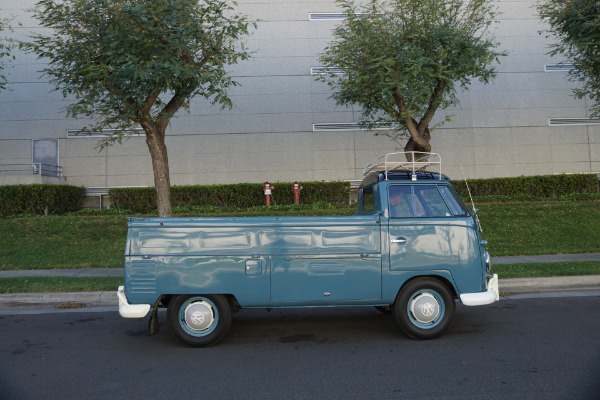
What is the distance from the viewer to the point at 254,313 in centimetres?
765

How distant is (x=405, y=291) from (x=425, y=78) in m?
9.79

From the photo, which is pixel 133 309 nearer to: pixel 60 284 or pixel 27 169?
pixel 60 284

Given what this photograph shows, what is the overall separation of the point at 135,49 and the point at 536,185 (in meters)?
17.3

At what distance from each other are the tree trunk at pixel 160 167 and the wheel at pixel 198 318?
7539mm

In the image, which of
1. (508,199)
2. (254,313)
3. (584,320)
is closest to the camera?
(584,320)

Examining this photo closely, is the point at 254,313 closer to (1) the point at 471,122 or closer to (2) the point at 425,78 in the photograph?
(2) the point at 425,78

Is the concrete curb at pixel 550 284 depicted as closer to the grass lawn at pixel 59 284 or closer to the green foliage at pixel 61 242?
the grass lawn at pixel 59 284

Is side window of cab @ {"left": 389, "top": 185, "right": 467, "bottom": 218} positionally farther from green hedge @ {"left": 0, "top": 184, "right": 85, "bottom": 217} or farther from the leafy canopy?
green hedge @ {"left": 0, "top": 184, "right": 85, "bottom": 217}

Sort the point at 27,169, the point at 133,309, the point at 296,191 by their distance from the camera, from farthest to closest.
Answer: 1. the point at 27,169
2. the point at 296,191
3. the point at 133,309

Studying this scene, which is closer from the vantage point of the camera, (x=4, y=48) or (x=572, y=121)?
(x=4, y=48)

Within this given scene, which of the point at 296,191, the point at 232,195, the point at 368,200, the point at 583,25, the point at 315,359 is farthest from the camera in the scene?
the point at 232,195

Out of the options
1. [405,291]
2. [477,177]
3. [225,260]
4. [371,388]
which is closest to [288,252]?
[225,260]

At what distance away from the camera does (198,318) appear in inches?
219

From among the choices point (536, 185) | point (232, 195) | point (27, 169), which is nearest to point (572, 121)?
point (536, 185)
